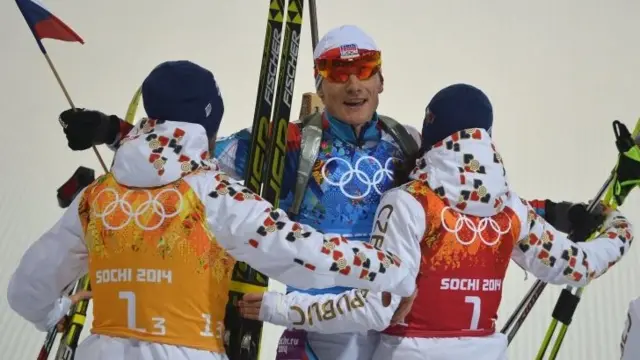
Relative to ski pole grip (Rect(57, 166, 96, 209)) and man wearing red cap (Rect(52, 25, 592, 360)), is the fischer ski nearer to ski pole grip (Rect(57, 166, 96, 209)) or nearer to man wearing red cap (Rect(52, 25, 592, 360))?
man wearing red cap (Rect(52, 25, 592, 360))

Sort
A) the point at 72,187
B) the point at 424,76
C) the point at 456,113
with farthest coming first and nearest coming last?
the point at 424,76, the point at 72,187, the point at 456,113

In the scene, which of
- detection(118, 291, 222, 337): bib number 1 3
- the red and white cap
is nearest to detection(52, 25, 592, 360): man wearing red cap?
the red and white cap

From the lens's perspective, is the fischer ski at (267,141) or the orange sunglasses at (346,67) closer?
the fischer ski at (267,141)

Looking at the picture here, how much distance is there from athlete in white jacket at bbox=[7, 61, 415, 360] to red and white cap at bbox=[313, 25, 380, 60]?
460 mm

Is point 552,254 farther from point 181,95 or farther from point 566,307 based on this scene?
point 181,95

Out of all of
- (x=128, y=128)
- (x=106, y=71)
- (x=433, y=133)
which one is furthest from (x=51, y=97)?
(x=433, y=133)

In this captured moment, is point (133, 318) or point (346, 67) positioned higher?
point (346, 67)

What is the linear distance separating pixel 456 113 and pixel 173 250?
599 millimetres

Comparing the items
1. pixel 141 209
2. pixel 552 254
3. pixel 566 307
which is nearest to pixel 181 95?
pixel 141 209

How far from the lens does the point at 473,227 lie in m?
1.43

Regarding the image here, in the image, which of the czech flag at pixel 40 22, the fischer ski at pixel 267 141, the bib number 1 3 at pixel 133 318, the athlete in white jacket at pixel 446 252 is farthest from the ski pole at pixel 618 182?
the czech flag at pixel 40 22

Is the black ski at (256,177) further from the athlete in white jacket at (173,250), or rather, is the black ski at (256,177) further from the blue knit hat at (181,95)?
the blue knit hat at (181,95)

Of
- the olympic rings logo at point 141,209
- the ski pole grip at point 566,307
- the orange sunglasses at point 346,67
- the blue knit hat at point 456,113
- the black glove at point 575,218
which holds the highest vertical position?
the orange sunglasses at point 346,67

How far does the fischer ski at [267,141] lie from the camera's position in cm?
149
